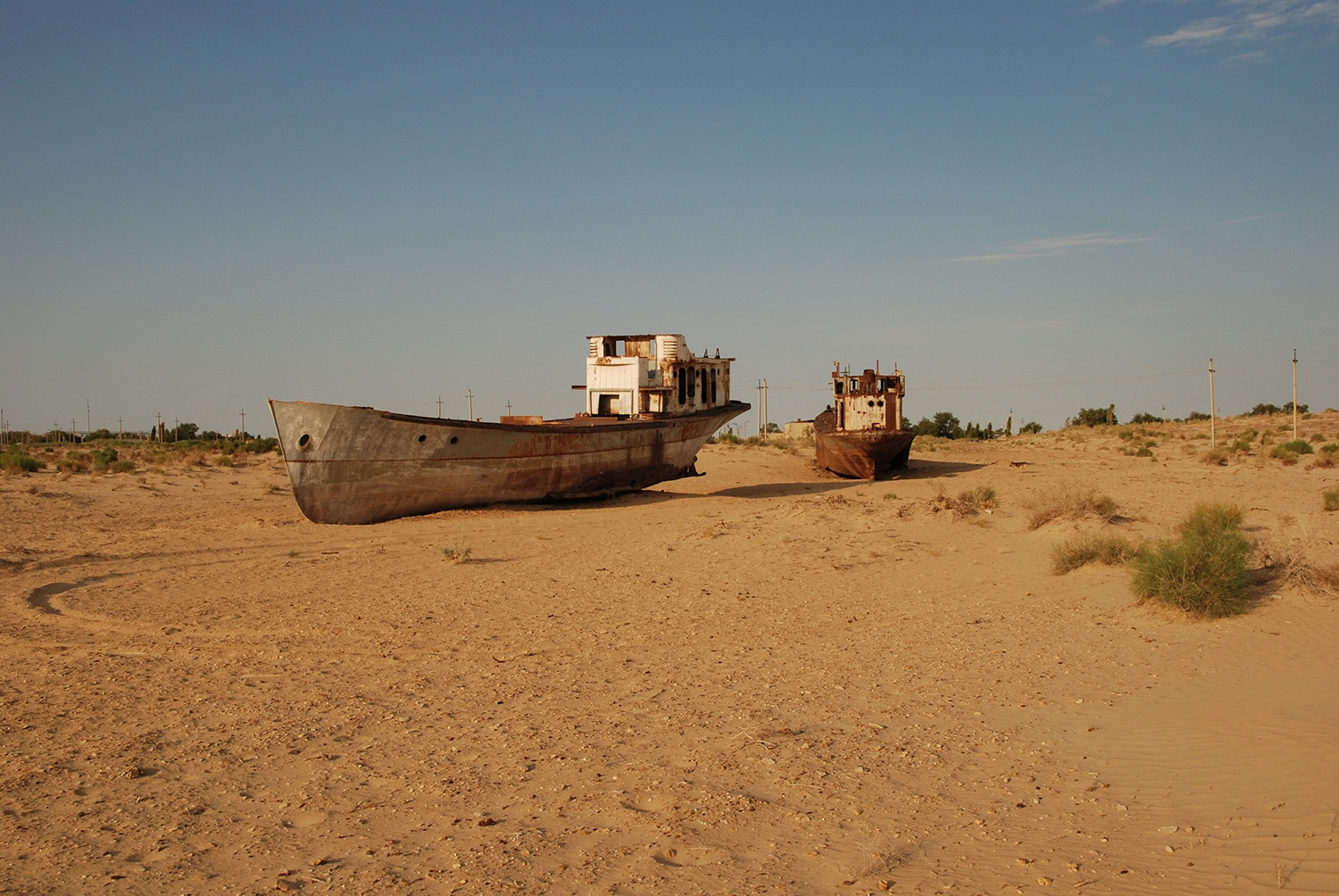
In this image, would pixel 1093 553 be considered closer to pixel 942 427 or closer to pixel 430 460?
pixel 430 460

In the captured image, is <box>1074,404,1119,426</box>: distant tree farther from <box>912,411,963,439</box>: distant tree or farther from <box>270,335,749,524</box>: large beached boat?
<box>270,335,749,524</box>: large beached boat

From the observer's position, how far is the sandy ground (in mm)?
4125

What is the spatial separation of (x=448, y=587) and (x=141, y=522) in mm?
8510

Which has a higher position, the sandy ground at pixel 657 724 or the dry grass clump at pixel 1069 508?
the dry grass clump at pixel 1069 508

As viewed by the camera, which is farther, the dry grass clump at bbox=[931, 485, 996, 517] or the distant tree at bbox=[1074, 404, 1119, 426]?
the distant tree at bbox=[1074, 404, 1119, 426]

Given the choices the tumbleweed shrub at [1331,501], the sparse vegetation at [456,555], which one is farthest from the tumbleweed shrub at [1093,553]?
the sparse vegetation at [456,555]

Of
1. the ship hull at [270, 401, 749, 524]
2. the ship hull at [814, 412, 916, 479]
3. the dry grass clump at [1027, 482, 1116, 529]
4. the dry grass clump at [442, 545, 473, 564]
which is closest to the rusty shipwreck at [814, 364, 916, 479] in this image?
the ship hull at [814, 412, 916, 479]

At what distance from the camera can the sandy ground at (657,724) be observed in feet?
13.5

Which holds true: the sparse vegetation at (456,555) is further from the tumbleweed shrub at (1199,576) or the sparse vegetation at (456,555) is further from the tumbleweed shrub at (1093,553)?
the tumbleweed shrub at (1199,576)

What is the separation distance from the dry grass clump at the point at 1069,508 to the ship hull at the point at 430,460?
28.1 ft

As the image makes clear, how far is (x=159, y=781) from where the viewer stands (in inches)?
193

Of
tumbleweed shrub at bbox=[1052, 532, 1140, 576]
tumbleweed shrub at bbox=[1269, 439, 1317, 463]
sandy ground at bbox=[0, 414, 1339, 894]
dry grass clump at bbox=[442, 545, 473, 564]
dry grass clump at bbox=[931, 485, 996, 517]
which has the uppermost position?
tumbleweed shrub at bbox=[1269, 439, 1317, 463]

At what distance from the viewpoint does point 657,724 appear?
6035 millimetres

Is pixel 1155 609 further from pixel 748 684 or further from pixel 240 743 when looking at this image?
pixel 240 743
